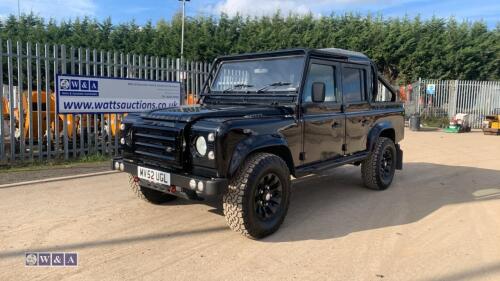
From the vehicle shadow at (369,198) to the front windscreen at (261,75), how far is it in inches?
66.6

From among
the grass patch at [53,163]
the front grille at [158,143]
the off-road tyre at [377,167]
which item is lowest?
the grass patch at [53,163]

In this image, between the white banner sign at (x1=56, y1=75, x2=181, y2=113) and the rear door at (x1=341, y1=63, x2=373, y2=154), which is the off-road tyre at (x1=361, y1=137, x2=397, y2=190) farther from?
the white banner sign at (x1=56, y1=75, x2=181, y2=113)

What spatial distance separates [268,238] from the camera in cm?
443

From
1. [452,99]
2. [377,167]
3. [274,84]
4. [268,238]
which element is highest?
[452,99]

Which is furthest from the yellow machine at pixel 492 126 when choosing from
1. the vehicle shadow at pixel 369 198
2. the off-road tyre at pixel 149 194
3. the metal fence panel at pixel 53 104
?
the off-road tyre at pixel 149 194

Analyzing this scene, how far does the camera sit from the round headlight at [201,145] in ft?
13.3

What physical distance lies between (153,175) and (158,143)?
1.15ft

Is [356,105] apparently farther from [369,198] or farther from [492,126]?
[492,126]

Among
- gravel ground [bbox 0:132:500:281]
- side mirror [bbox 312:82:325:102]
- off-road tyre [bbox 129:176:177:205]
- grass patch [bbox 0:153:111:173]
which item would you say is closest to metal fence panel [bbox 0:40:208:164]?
grass patch [bbox 0:153:111:173]

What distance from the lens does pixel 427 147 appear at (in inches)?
501

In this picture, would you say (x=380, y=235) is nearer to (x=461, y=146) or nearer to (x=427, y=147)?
(x=427, y=147)

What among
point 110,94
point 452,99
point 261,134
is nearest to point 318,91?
point 261,134

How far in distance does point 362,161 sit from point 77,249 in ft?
14.5

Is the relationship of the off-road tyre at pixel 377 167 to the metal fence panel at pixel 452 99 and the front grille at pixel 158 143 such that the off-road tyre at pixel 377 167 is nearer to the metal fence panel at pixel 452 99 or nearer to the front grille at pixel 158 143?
→ the front grille at pixel 158 143
